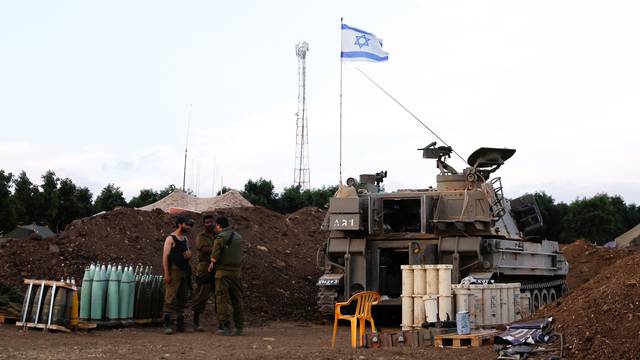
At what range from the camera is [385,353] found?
11125 millimetres

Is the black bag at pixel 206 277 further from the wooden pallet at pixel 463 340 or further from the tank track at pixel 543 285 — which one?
the tank track at pixel 543 285

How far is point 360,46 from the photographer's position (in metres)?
23.6

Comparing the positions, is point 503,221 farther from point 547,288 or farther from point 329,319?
point 329,319

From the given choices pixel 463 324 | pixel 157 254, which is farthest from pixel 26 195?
pixel 463 324

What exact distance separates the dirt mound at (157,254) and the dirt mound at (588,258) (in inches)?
439

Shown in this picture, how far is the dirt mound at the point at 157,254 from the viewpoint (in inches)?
683

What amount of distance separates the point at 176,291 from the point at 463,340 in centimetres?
499

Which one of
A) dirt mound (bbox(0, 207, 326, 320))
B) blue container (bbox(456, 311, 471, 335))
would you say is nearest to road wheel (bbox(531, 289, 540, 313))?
dirt mound (bbox(0, 207, 326, 320))

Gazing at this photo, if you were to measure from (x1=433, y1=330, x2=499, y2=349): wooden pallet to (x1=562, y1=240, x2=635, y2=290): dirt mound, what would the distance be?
19447mm

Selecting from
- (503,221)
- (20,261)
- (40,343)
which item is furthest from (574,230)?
(40,343)

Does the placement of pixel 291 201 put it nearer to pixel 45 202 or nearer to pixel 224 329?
pixel 45 202

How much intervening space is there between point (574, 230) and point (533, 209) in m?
33.6

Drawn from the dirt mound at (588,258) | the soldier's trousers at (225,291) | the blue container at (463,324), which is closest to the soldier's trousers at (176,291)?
the soldier's trousers at (225,291)

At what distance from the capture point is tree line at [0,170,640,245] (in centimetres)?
4059
